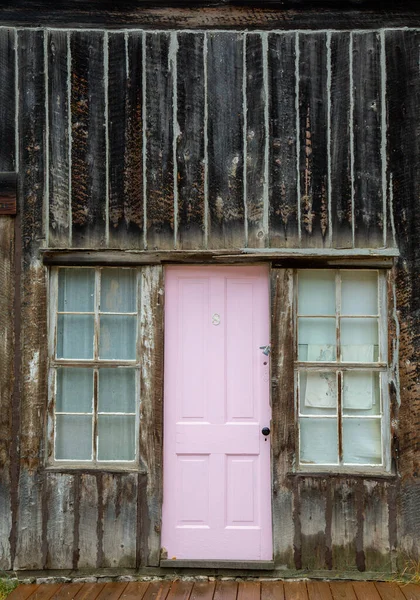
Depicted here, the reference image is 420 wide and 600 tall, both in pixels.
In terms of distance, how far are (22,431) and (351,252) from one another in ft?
9.86

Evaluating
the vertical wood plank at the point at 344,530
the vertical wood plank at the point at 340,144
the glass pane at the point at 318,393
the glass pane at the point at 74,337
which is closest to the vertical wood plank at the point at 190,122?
the vertical wood plank at the point at 340,144

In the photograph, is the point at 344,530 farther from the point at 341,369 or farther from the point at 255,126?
the point at 255,126

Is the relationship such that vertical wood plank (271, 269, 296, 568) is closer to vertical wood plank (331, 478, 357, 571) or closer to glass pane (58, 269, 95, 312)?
vertical wood plank (331, 478, 357, 571)

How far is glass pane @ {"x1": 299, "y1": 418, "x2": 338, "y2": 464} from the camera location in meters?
4.93

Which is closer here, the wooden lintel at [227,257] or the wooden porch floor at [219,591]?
the wooden porch floor at [219,591]

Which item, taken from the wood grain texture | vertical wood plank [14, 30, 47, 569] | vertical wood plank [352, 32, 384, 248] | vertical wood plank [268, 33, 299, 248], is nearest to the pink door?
vertical wood plank [268, 33, 299, 248]

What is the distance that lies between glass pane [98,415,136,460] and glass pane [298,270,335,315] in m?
1.67

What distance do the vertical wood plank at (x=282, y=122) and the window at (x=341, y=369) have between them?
0.66 metres

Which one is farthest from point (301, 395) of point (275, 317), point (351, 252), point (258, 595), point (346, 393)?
point (258, 595)

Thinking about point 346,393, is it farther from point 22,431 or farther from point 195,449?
point 22,431

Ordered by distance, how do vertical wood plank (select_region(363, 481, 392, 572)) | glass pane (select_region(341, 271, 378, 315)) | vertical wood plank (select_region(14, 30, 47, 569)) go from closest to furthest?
vertical wood plank (select_region(363, 481, 392, 572)), vertical wood plank (select_region(14, 30, 47, 569)), glass pane (select_region(341, 271, 378, 315))

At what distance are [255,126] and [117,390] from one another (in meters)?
2.43

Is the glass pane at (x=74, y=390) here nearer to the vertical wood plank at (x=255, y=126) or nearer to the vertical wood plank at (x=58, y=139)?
the vertical wood plank at (x=58, y=139)

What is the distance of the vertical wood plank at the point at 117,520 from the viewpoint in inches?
191
